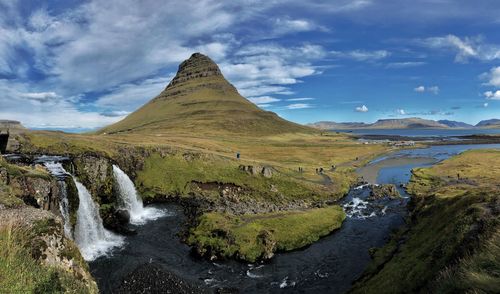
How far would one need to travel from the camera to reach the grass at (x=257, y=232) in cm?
5247

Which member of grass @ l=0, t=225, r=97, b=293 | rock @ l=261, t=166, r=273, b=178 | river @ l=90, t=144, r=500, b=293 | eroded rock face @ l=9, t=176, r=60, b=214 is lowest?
river @ l=90, t=144, r=500, b=293

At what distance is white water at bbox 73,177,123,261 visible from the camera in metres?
51.9

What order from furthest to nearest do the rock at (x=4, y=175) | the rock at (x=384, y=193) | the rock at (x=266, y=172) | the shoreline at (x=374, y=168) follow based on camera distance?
1. the shoreline at (x=374, y=168)
2. the rock at (x=266, y=172)
3. the rock at (x=384, y=193)
4. the rock at (x=4, y=175)

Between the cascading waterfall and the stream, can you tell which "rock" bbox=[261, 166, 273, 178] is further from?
the cascading waterfall

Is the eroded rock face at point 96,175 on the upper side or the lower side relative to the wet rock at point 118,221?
upper

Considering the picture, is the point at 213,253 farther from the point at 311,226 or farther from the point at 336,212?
the point at 336,212

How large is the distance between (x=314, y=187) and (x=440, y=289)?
249 ft

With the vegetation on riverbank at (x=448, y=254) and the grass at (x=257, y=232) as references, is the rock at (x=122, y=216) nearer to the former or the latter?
the grass at (x=257, y=232)

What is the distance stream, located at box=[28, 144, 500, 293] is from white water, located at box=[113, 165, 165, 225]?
6.69 feet

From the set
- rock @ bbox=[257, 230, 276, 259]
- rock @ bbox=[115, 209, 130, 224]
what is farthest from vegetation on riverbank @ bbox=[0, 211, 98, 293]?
rock @ bbox=[115, 209, 130, 224]

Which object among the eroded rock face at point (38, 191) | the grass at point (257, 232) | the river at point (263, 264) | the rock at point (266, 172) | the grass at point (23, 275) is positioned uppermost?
the grass at point (23, 275)

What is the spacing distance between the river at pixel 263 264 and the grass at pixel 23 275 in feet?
85.1

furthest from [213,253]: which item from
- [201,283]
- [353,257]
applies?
[353,257]

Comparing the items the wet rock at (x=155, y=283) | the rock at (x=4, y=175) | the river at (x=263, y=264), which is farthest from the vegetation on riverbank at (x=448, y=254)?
the rock at (x=4, y=175)
